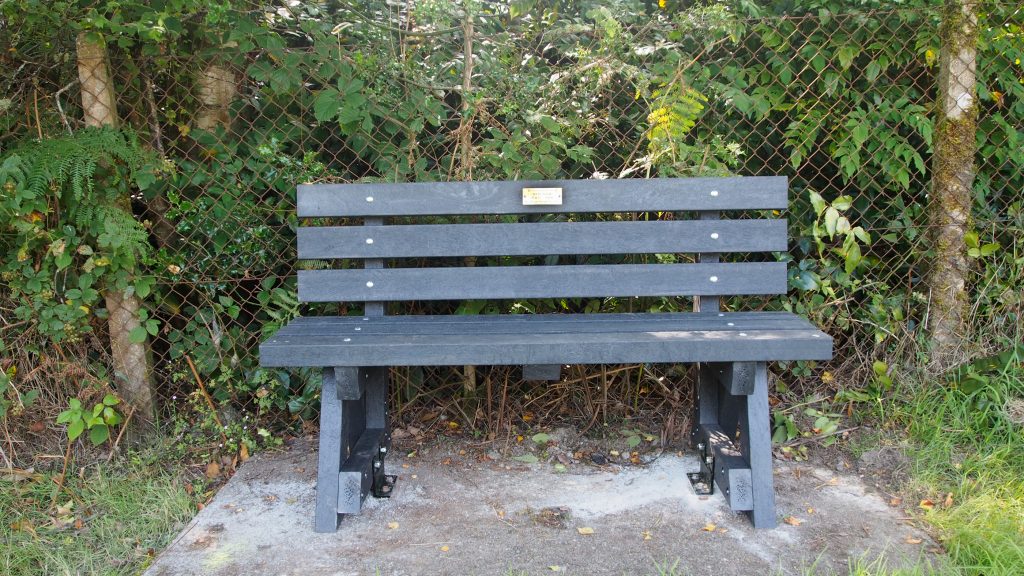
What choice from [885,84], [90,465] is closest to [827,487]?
[885,84]

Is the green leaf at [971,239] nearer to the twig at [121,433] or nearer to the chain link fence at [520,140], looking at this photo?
the chain link fence at [520,140]

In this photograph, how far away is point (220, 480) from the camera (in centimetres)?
292

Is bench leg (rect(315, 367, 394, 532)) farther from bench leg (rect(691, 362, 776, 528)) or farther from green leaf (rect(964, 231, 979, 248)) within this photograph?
green leaf (rect(964, 231, 979, 248))

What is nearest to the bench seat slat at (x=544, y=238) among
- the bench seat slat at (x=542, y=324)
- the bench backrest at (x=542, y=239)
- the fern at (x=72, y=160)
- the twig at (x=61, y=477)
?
the bench backrest at (x=542, y=239)

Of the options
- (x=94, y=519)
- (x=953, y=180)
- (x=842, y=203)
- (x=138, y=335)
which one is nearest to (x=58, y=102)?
(x=138, y=335)

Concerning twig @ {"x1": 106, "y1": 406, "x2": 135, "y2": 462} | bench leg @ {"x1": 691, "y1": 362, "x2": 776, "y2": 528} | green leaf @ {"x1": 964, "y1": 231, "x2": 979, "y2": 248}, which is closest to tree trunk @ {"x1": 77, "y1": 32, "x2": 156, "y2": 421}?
twig @ {"x1": 106, "y1": 406, "x2": 135, "y2": 462}

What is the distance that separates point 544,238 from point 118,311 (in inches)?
64.6

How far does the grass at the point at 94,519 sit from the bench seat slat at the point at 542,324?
0.84m

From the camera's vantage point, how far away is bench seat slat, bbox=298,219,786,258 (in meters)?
2.61

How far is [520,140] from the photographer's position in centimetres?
285

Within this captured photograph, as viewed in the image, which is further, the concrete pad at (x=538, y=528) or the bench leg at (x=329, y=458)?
the bench leg at (x=329, y=458)

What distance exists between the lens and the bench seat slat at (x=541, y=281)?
2.59 meters

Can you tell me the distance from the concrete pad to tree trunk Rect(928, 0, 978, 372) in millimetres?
843

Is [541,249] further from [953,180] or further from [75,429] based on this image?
[75,429]
